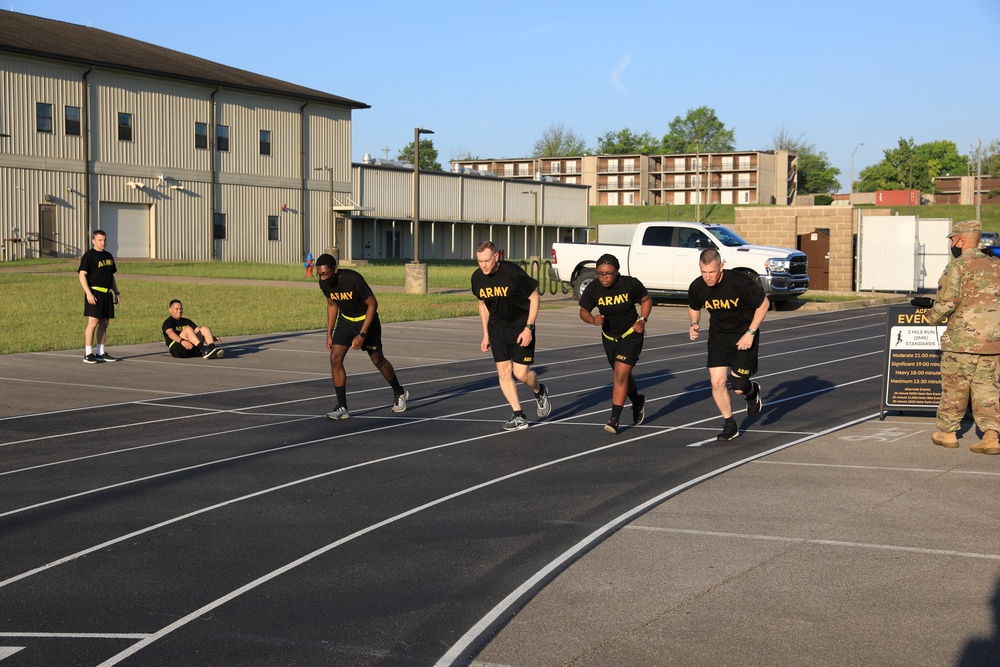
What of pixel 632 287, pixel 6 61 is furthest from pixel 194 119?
pixel 632 287

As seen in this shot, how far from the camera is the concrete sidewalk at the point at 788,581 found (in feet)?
16.3

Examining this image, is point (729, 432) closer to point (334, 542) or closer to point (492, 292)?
point (492, 292)

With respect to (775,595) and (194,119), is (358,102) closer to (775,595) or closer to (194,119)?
(194,119)

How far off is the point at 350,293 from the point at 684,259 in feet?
60.6

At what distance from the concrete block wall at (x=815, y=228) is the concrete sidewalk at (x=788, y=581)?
101ft

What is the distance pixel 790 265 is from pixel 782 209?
10561mm

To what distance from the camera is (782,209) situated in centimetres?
3900

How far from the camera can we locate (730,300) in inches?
416

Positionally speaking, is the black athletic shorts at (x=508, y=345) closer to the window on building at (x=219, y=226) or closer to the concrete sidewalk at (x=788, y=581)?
the concrete sidewalk at (x=788, y=581)

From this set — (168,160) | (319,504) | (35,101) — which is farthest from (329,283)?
(168,160)

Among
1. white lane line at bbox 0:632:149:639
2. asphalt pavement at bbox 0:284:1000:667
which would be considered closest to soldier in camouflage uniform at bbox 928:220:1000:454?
asphalt pavement at bbox 0:284:1000:667

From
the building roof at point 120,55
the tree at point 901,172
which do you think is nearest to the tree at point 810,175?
the tree at point 901,172

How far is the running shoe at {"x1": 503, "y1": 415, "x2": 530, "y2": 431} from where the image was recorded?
37.3 ft

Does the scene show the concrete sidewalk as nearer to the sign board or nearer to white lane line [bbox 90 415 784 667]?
white lane line [bbox 90 415 784 667]
